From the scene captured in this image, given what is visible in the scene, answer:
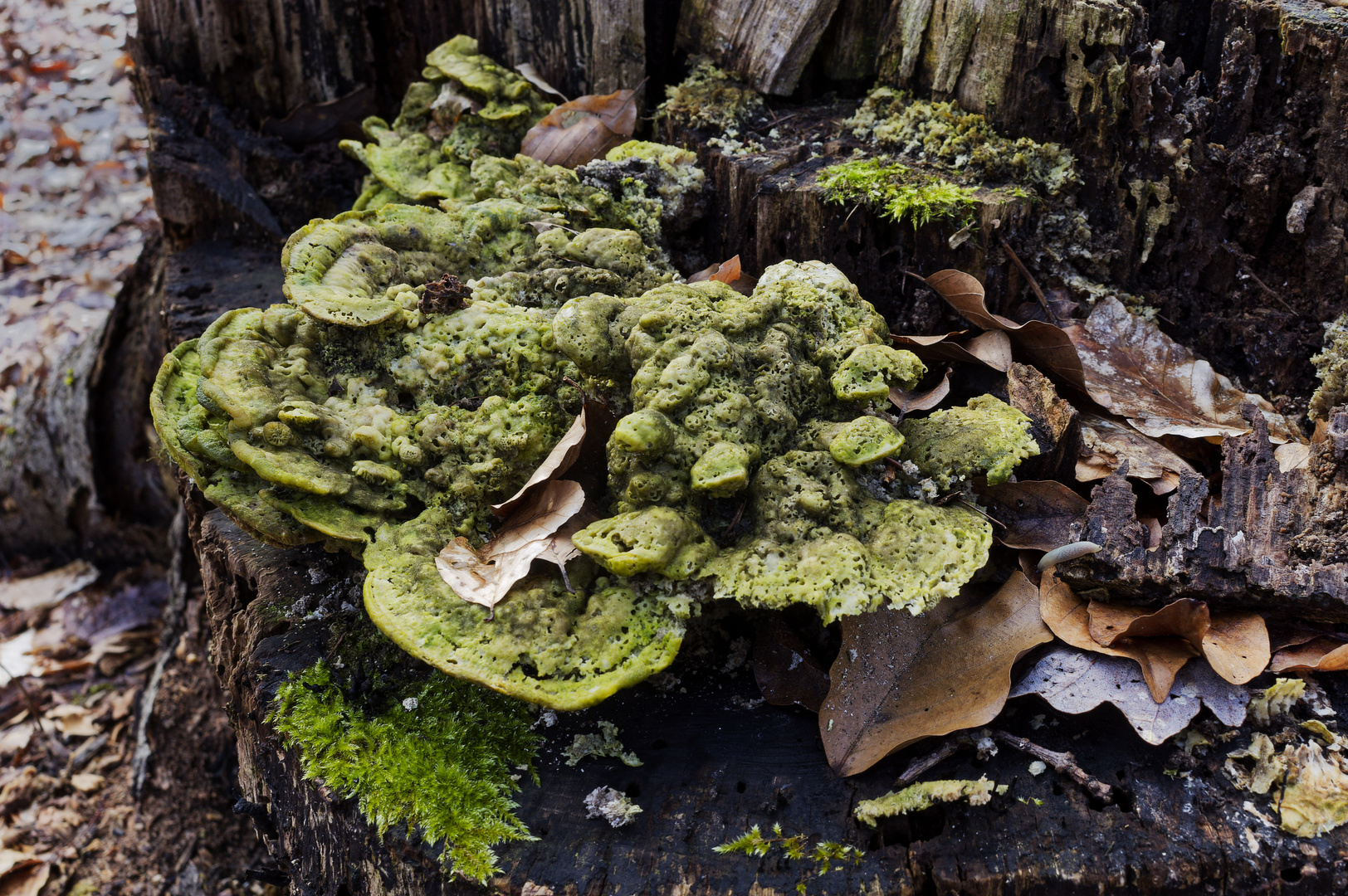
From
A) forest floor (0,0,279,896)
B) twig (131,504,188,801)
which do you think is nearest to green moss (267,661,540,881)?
forest floor (0,0,279,896)

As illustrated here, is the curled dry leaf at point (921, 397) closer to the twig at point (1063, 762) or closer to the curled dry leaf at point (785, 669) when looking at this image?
the curled dry leaf at point (785, 669)

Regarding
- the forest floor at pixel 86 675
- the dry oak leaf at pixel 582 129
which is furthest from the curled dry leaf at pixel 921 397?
the forest floor at pixel 86 675

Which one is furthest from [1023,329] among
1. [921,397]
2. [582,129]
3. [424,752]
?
[424,752]

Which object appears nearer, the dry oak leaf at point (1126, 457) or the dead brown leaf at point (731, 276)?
the dry oak leaf at point (1126, 457)

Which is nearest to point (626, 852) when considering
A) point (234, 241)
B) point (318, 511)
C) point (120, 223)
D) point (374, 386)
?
point (318, 511)

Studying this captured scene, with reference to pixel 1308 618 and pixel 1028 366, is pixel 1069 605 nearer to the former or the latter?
pixel 1308 618

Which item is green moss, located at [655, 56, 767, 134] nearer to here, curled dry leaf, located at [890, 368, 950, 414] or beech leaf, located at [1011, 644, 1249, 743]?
curled dry leaf, located at [890, 368, 950, 414]
